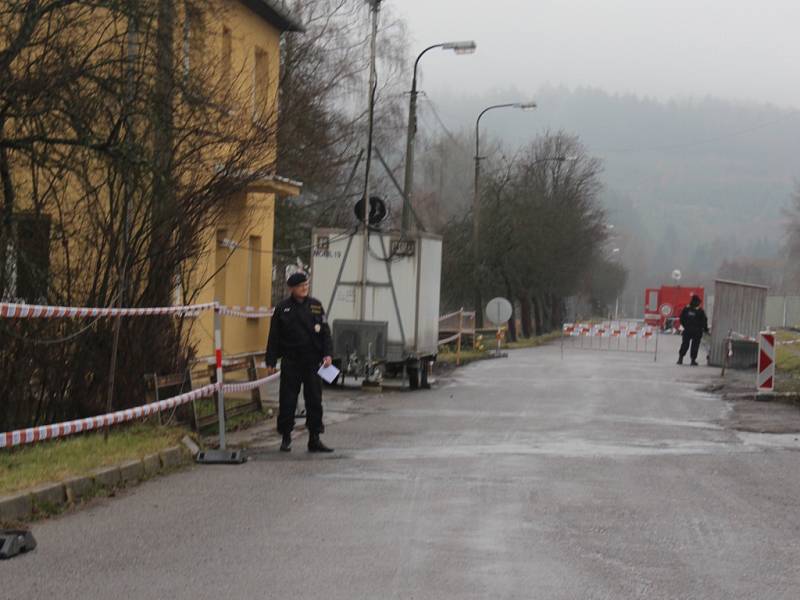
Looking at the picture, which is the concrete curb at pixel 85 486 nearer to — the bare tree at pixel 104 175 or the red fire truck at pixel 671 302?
the bare tree at pixel 104 175

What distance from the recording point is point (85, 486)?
9398mm

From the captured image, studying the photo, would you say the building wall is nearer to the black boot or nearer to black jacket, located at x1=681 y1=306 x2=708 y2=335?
the black boot

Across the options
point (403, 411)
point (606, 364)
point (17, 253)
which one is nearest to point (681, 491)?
point (17, 253)

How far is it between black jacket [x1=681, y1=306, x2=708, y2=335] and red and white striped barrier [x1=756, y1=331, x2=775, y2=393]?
13.6 m

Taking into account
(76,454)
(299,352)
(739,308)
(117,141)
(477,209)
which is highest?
(477,209)

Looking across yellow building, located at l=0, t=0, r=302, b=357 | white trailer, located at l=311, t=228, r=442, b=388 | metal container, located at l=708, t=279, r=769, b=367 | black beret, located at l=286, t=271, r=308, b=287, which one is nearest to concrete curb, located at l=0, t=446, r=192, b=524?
black beret, located at l=286, t=271, r=308, b=287

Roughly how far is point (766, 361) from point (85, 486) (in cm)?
1415

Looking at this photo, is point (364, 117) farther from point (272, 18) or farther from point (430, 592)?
point (430, 592)

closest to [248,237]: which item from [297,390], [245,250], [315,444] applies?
[245,250]

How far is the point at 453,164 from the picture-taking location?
8631cm

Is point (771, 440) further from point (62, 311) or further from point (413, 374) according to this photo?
point (413, 374)

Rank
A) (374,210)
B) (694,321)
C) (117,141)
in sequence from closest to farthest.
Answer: (117,141) → (374,210) → (694,321)

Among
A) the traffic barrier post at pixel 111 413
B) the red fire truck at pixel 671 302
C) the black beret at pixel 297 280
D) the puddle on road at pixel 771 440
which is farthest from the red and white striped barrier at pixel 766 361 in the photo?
the red fire truck at pixel 671 302

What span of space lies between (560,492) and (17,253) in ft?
17.9
